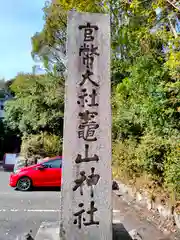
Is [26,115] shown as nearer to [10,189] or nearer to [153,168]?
[10,189]

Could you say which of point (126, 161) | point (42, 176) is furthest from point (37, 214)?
point (126, 161)

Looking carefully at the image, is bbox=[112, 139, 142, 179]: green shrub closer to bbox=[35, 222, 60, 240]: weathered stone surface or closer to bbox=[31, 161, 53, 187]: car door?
bbox=[31, 161, 53, 187]: car door

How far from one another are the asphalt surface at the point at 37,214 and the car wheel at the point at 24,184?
0.33m

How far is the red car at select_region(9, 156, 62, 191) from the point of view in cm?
1028

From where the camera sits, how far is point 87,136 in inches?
143

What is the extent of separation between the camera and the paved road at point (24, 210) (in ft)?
19.5

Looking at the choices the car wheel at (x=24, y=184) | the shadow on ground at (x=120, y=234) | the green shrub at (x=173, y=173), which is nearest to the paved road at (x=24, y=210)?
the car wheel at (x=24, y=184)

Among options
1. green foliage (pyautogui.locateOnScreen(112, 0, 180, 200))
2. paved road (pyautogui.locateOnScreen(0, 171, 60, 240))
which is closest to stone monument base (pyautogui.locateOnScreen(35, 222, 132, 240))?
paved road (pyautogui.locateOnScreen(0, 171, 60, 240))

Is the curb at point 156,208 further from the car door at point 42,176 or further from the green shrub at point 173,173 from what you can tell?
the car door at point 42,176

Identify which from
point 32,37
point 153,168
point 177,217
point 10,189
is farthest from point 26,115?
point 177,217

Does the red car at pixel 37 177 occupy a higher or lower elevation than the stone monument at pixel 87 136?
lower

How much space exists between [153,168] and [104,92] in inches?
155

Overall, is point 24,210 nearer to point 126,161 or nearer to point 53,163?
point 53,163

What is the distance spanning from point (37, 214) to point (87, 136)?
4383 mm
